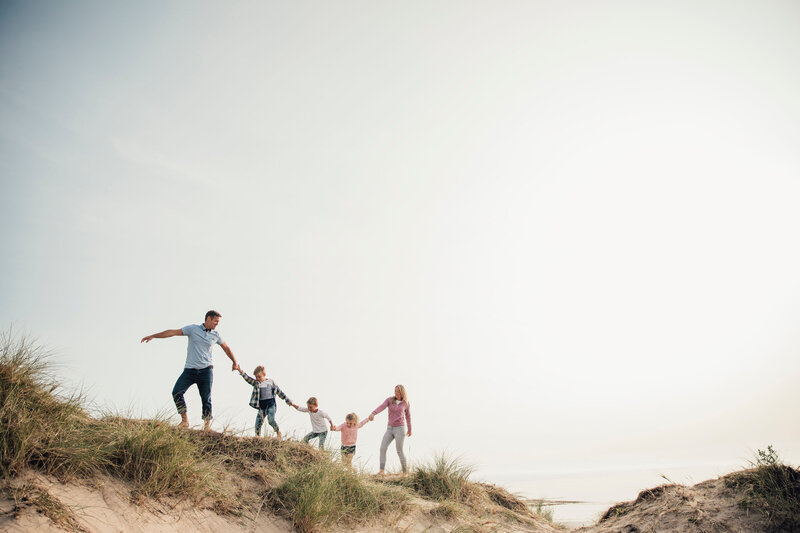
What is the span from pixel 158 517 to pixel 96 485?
0.73m

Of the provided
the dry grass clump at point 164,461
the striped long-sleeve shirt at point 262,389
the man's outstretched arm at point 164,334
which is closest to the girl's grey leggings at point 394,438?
the striped long-sleeve shirt at point 262,389

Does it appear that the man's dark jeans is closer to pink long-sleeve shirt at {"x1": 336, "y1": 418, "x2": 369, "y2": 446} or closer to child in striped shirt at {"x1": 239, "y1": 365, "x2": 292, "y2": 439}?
child in striped shirt at {"x1": 239, "y1": 365, "x2": 292, "y2": 439}

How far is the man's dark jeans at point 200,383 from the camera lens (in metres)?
8.27

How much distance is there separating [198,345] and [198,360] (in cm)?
28

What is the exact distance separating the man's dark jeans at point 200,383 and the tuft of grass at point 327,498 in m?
2.48

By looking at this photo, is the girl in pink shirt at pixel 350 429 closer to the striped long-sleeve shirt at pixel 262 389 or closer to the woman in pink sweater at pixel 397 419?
the woman in pink sweater at pixel 397 419

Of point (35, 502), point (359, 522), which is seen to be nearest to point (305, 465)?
point (359, 522)

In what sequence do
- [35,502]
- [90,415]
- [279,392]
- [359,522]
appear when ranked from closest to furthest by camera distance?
[35,502] → [90,415] → [359,522] → [279,392]

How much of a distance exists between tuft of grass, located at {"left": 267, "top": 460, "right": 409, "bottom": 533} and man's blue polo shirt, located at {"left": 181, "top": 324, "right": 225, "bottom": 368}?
2917 millimetres

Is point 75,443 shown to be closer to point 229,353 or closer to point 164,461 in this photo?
point 164,461

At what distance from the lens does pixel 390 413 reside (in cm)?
1130

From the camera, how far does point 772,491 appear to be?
20.6 feet

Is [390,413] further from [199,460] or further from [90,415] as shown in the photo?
[90,415]

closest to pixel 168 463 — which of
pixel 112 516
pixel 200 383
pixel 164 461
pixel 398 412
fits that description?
pixel 164 461
